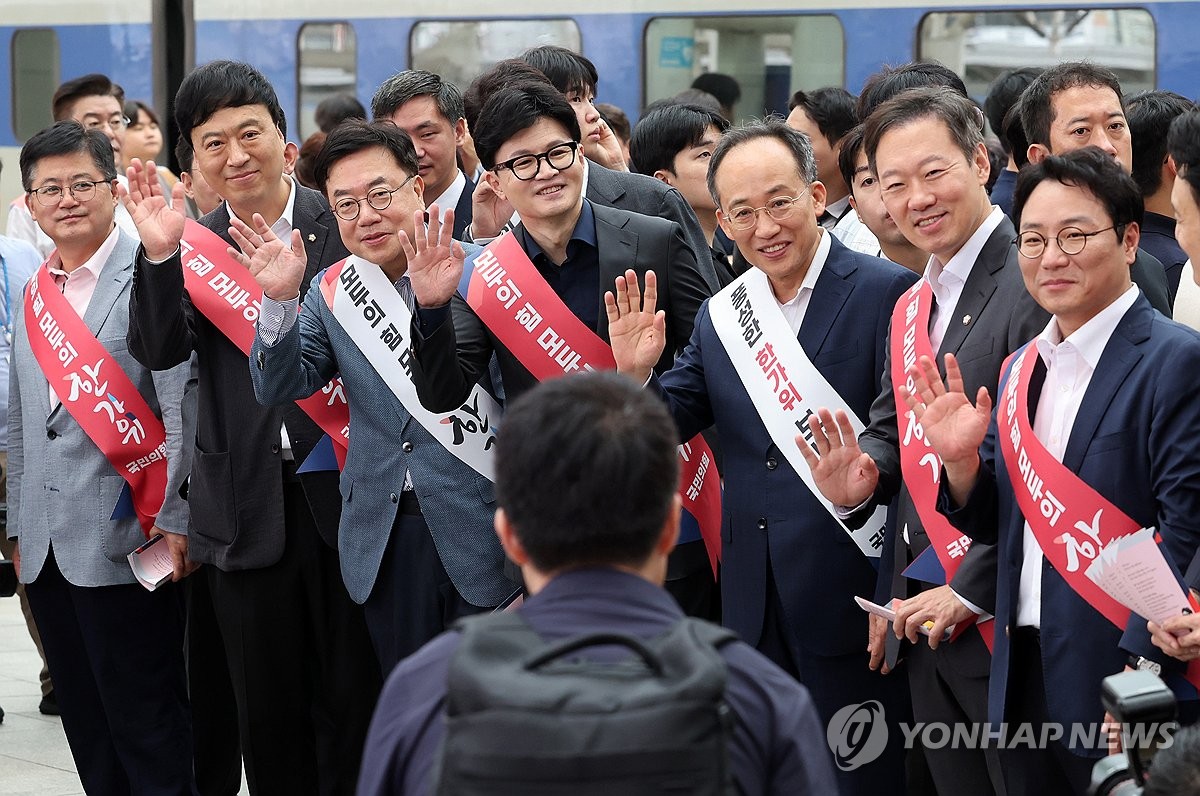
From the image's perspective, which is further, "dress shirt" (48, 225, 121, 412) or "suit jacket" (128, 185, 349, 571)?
"dress shirt" (48, 225, 121, 412)

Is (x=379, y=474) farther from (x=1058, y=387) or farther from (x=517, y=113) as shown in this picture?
(x=1058, y=387)

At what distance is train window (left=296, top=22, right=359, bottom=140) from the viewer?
9.88 m

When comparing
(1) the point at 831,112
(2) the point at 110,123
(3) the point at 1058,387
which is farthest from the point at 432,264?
(2) the point at 110,123

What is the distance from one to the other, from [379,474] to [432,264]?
0.70 metres

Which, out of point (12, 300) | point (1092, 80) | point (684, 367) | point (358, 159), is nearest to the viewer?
point (684, 367)

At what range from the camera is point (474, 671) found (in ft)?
5.68

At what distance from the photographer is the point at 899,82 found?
4.71 m

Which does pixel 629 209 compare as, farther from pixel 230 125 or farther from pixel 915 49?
pixel 915 49

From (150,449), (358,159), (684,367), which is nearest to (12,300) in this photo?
(150,449)

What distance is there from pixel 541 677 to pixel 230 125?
3.26 m

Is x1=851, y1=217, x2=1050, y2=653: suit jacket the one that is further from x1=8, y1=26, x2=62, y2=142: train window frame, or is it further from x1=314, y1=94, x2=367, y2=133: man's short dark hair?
x1=8, y1=26, x2=62, y2=142: train window frame

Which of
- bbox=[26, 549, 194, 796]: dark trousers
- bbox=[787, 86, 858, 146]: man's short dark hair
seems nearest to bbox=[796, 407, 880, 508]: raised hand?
bbox=[26, 549, 194, 796]: dark trousers

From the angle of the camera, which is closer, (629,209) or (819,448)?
(819,448)

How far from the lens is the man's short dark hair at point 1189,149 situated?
3.03 metres
